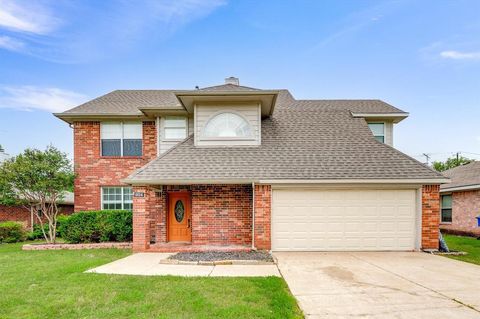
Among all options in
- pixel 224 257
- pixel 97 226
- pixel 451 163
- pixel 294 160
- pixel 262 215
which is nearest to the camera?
pixel 224 257

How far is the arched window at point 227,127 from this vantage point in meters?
11.6

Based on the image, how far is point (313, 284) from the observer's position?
613 cm

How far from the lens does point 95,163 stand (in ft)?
44.2

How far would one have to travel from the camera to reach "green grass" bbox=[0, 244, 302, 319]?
461 cm

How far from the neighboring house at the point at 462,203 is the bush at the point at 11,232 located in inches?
948

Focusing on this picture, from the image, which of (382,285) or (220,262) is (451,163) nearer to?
(382,285)

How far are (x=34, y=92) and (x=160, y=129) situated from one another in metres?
12.8

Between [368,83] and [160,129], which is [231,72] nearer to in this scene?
[160,129]

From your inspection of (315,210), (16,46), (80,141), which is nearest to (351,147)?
(315,210)

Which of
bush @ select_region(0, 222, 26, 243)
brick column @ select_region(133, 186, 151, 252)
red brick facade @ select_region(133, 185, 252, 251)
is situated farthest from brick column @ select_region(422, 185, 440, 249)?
bush @ select_region(0, 222, 26, 243)

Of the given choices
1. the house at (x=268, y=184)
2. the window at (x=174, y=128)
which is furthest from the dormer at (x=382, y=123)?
the window at (x=174, y=128)

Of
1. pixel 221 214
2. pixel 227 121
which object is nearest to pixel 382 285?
pixel 221 214

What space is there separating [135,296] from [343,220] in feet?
24.3

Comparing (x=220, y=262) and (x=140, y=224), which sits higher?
(x=140, y=224)
